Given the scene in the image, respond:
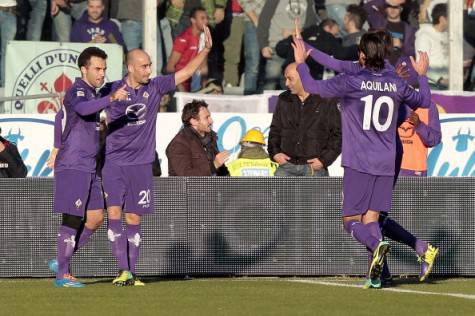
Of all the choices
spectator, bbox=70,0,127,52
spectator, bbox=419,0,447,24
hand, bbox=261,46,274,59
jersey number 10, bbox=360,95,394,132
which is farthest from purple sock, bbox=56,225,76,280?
spectator, bbox=419,0,447,24

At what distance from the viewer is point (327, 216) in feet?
48.9

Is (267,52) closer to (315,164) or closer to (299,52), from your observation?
(315,164)

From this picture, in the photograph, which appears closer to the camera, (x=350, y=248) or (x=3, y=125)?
(x=350, y=248)

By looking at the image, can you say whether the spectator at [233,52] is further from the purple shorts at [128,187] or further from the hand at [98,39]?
the purple shorts at [128,187]

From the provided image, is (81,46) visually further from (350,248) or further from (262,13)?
(350,248)

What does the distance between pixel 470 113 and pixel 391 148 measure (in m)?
8.15

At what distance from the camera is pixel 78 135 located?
13.2 metres

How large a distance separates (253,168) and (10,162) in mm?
2865

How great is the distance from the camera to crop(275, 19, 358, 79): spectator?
21.4 metres

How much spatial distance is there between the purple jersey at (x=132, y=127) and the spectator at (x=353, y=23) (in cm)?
864

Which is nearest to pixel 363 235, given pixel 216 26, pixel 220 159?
pixel 220 159

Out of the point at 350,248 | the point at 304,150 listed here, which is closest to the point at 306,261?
the point at 350,248

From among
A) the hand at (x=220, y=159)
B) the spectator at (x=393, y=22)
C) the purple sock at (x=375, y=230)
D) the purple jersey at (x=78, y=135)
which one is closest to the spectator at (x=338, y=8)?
the spectator at (x=393, y=22)

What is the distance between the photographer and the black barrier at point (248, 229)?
14805mm
